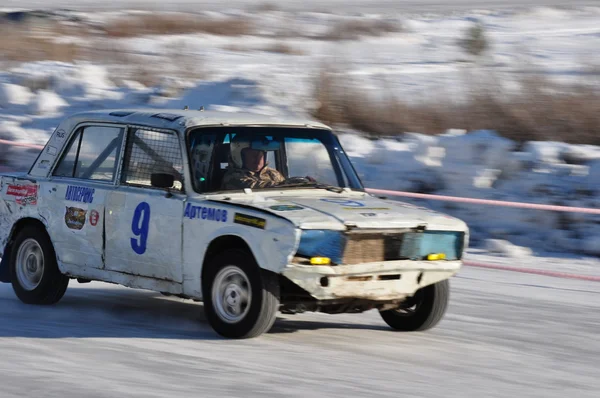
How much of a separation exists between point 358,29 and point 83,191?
91.3 feet

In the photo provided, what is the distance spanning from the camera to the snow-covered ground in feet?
46.7

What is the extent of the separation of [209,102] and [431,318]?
1240 cm

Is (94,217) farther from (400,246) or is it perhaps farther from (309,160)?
(400,246)

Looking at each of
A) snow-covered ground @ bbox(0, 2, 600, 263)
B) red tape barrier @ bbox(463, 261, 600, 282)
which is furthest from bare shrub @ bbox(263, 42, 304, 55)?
red tape barrier @ bbox(463, 261, 600, 282)

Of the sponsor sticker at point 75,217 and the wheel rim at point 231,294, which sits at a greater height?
the sponsor sticker at point 75,217

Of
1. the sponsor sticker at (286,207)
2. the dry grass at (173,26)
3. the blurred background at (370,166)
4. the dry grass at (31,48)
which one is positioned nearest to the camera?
the blurred background at (370,166)

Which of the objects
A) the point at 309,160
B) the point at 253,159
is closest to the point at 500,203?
the point at 309,160

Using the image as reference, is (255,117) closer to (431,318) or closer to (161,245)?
(161,245)

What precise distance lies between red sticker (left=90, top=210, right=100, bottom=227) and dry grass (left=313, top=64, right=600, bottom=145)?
920 centimetres

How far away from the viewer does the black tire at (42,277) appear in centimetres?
907

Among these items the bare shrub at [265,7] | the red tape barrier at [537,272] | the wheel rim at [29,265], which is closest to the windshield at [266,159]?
the wheel rim at [29,265]

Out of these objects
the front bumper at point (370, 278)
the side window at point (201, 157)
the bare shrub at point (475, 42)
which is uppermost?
the bare shrub at point (475, 42)

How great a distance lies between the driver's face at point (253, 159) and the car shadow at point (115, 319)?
115 centimetres

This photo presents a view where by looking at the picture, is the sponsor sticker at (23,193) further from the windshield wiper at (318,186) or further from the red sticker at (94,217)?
the windshield wiper at (318,186)
